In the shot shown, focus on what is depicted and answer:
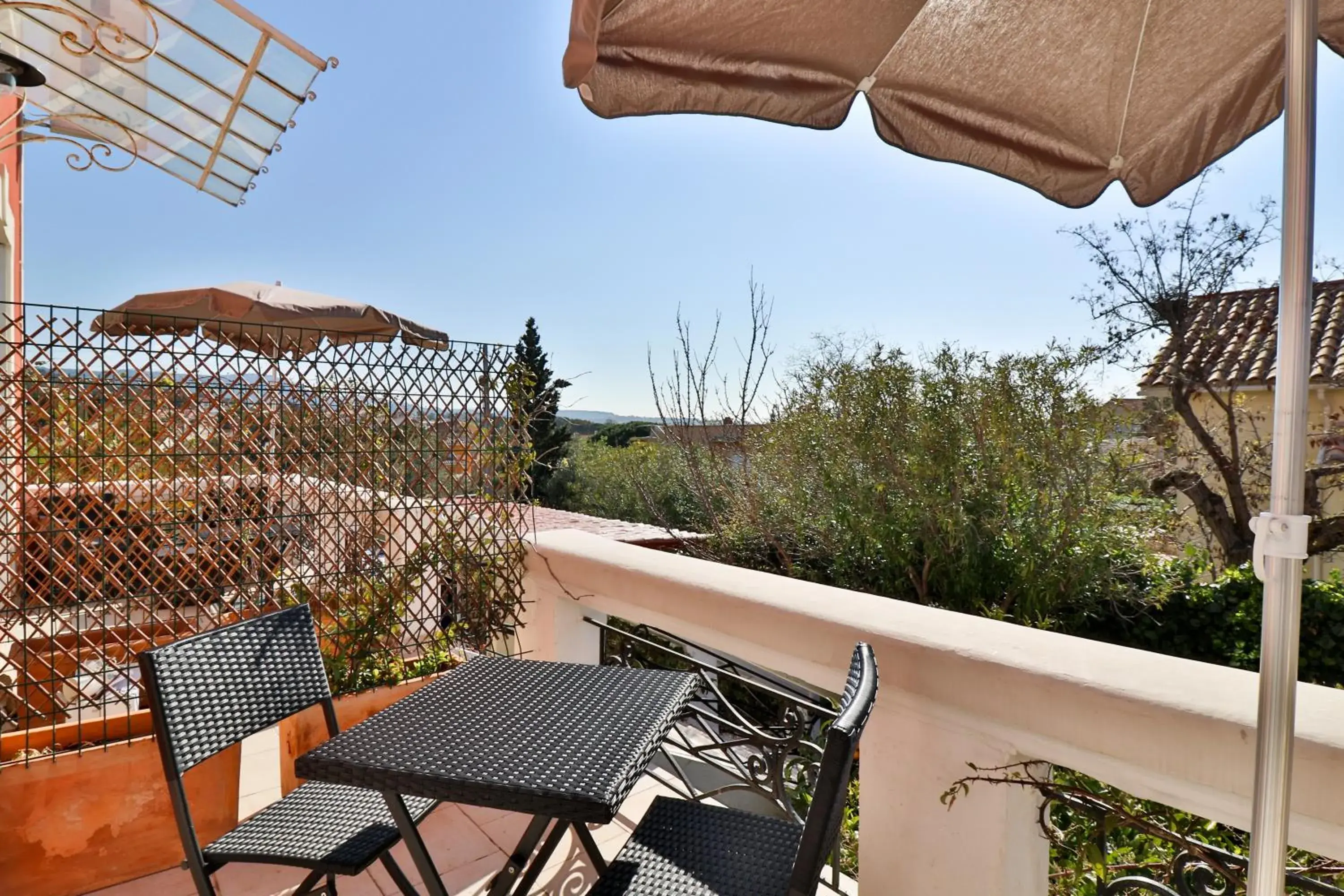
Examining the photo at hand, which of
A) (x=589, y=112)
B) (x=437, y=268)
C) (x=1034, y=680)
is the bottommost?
(x=1034, y=680)

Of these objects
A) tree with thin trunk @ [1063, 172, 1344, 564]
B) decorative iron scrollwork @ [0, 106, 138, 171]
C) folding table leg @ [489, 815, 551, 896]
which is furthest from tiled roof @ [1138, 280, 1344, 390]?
decorative iron scrollwork @ [0, 106, 138, 171]

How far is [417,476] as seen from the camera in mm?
3652

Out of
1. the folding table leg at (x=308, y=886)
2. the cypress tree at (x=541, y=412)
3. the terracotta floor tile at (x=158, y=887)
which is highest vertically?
the cypress tree at (x=541, y=412)

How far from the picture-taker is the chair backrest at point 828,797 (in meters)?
1.13

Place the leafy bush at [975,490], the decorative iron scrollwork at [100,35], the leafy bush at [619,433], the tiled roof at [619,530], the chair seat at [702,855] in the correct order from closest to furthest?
1. the chair seat at [702,855]
2. the decorative iron scrollwork at [100,35]
3. the leafy bush at [975,490]
4. the tiled roof at [619,530]
5. the leafy bush at [619,433]

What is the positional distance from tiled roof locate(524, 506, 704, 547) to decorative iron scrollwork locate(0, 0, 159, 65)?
3.97 m

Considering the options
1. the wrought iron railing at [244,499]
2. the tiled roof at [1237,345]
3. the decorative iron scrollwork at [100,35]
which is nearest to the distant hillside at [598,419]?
the tiled roof at [1237,345]

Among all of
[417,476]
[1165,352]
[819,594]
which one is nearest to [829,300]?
[1165,352]

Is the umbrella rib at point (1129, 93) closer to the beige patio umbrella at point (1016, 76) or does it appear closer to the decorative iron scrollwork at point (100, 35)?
the beige patio umbrella at point (1016, 76)

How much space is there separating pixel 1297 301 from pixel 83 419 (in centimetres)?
367

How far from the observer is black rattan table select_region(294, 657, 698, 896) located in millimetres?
1332

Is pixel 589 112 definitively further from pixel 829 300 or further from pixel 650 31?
pixel 829 300

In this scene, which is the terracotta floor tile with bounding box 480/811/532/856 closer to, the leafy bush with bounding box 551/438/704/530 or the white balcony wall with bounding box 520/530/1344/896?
the white balcony wall with bounding box 520/530/1344/896

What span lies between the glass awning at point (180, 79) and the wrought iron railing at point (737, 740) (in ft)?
11.3
